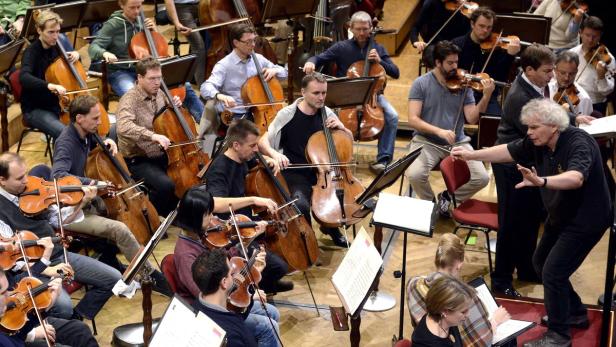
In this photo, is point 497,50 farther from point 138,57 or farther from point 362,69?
point 138,57

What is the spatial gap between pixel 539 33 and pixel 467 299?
437 centimetres

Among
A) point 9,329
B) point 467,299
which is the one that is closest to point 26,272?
point 9,329

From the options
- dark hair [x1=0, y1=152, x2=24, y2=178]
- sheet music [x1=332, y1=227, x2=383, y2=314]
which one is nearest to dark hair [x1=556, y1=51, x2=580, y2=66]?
sheet music [x1=332, y1=227, x2=383, y2=314]

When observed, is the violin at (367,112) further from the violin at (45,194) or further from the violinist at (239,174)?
the violin at (45,194)

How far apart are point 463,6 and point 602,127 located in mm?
2919

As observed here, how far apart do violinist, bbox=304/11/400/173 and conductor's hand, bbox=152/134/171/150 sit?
1.80m

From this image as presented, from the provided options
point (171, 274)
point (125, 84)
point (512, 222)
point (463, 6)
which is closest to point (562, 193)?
point (512, 222)

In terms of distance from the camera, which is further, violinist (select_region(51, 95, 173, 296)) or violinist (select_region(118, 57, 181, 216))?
violinist (select_region(118, 57, 181, 216))

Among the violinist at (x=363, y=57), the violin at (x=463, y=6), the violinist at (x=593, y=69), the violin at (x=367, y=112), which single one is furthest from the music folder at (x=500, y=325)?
the violin at (x=463, y=6)

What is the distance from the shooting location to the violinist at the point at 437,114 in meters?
6.77

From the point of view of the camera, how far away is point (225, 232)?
197 inches

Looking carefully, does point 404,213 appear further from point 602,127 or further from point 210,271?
point 602,127

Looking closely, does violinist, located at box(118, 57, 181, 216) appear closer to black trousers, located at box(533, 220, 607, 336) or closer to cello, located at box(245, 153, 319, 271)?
cello, located at box(245, 153, 319, 271)

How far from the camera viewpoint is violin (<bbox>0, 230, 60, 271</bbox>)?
4.69 metres
